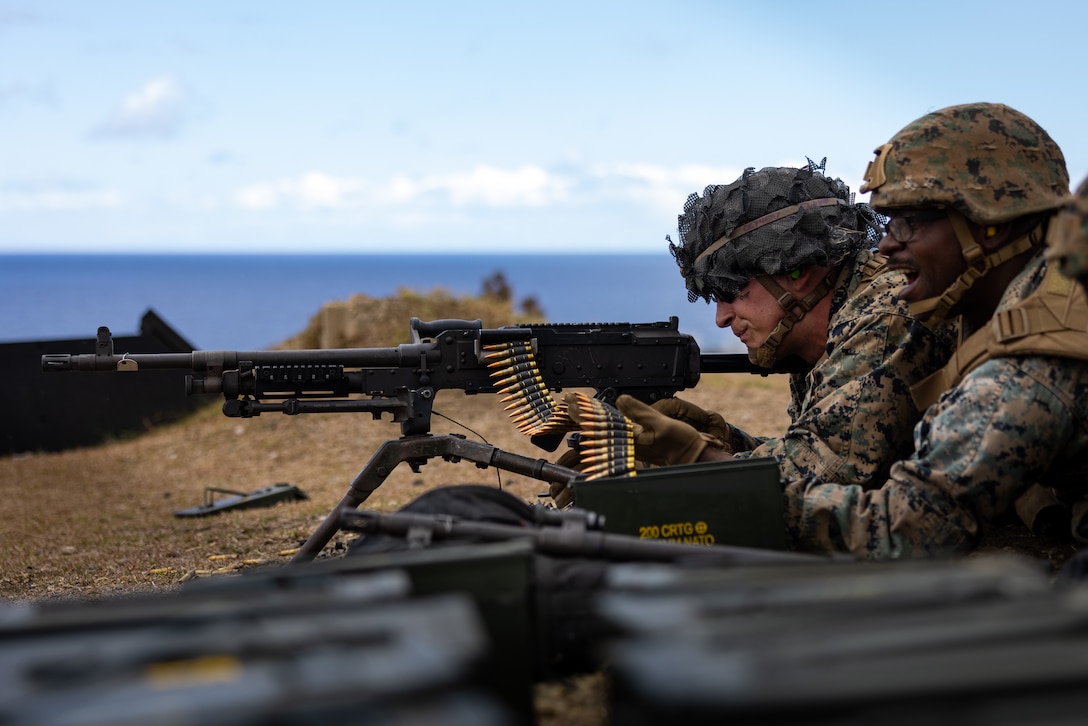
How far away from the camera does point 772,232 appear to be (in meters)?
5.77

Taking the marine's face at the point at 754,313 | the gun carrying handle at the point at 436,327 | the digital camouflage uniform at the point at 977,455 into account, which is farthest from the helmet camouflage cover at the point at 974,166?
the gun carrying handle at the point at 436,327

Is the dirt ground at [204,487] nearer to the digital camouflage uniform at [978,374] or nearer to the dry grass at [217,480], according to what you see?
the dry grass at [217,480]

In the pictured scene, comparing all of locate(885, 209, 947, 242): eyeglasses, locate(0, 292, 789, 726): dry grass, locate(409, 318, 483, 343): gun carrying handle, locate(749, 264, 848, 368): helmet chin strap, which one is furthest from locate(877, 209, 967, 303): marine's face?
locate(409, 318, 483, 343): gun carrying handle

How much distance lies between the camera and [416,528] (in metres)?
3.28

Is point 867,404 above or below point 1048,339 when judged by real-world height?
below

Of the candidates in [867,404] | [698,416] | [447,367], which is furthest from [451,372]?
[867,404]

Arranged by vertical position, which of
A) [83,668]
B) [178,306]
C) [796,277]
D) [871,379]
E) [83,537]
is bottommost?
[83,537]

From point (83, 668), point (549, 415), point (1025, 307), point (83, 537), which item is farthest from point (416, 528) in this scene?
point (83, 537)

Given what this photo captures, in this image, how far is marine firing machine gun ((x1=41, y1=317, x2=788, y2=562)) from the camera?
247 inches

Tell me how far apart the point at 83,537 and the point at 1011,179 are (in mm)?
7022

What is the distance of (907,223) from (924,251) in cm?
Result: 13

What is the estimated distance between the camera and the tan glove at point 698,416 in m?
6.05

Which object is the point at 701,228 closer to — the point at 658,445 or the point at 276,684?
the point at 658,445

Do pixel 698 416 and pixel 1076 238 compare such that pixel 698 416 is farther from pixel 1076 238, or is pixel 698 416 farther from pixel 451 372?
pixel 1076 238
